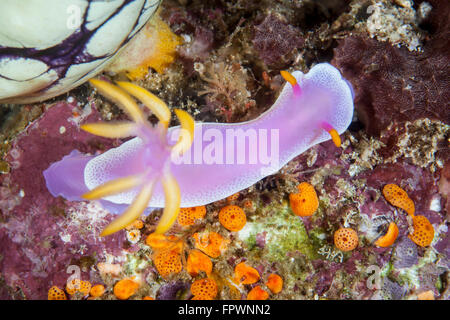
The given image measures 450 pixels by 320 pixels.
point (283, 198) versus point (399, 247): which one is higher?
point (283, 198)

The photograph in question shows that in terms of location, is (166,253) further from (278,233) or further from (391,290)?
(391,290)

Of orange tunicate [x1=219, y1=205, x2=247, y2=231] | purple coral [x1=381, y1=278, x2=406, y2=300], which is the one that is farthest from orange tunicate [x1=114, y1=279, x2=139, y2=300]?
purple coral [x1=381, y1=278, x2=406, y2=300]

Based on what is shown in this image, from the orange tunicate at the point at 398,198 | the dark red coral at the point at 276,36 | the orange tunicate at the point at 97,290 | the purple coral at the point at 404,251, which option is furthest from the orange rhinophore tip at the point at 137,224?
the purple coral at the point at 404,251

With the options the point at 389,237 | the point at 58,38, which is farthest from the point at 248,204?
the point at 58,38

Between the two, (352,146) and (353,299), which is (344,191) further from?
(353,299)

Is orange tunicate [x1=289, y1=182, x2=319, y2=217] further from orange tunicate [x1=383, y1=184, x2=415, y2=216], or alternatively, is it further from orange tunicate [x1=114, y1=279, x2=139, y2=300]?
orange tunicate [x1=114, y1=279, x2=139, y2=300]
